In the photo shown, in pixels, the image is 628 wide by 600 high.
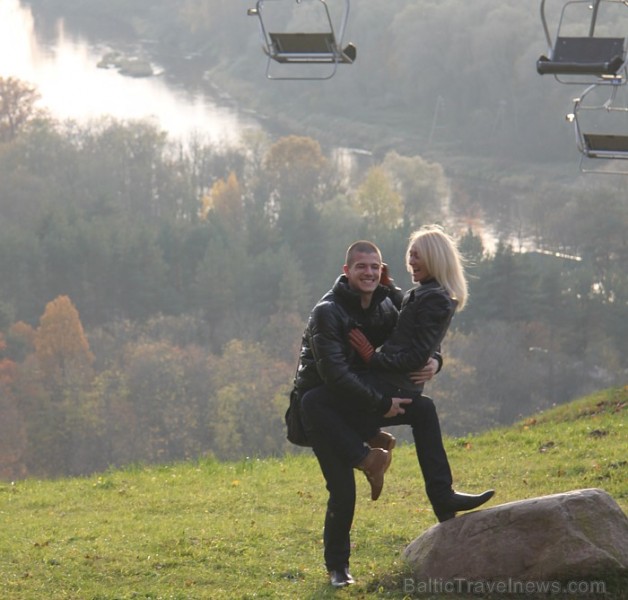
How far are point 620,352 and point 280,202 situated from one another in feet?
77.1

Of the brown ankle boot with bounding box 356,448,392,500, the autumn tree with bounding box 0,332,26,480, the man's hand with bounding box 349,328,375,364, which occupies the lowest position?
the autumn tree with bounding box 0,332,26,480

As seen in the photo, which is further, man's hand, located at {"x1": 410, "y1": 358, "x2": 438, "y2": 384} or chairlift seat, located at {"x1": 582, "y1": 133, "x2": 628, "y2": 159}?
chairlift seat, located at {"x1": 582, "y1": 133, "x2": 628, "y2": 159}

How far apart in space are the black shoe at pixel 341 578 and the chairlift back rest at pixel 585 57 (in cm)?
267

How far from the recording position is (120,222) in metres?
60.8

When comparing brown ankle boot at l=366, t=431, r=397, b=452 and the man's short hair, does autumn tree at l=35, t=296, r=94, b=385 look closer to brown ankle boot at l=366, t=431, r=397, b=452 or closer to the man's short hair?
brown ankle boot at l=366, t=431, r=397, b=452

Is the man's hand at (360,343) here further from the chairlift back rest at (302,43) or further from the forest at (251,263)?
the forest at (251,263)

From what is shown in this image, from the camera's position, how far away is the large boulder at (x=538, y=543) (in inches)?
204

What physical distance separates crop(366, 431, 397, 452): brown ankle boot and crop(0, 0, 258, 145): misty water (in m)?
68.4

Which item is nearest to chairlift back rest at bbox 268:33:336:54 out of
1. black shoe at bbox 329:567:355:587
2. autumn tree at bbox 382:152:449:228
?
black shoe at bbox 329:567:355:587

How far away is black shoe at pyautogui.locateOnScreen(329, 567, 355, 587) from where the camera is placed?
5562mm

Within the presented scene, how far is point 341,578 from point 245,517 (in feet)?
6.78

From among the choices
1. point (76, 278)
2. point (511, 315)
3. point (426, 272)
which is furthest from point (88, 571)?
point (76, 278)

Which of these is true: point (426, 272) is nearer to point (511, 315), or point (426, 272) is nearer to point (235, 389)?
point (235, 389)

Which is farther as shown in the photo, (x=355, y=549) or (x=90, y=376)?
(x=90, y=376)
